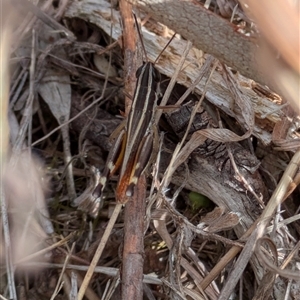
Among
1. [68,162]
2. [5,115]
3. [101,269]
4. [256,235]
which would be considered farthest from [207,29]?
[68,162]

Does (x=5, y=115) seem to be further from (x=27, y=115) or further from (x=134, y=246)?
(x=27, y=115)

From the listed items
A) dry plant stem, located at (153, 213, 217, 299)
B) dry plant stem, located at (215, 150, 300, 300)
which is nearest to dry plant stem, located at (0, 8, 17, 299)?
dry plant stem, located at (153, 213, 217, 299)

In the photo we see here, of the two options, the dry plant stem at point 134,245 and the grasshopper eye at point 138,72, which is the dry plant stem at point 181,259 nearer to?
the dry plant stem at point 134,245

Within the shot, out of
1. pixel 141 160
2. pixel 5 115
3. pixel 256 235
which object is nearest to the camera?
pixel 5 115

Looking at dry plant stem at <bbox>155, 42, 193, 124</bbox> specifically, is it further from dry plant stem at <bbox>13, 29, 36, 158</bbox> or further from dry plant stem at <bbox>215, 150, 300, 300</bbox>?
dry plant stem at <bbox>13, 29, 36, 158</bbox>

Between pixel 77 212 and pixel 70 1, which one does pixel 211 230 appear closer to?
pixel 77 212

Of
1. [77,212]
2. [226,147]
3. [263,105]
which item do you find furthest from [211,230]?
[77,212]
